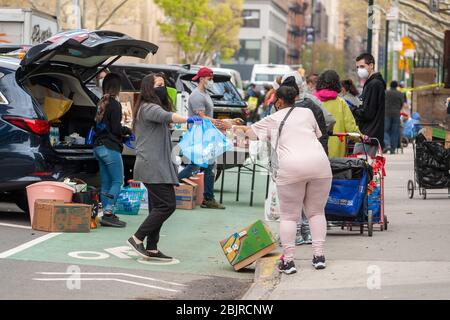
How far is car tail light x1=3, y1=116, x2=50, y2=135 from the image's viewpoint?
12422 mm

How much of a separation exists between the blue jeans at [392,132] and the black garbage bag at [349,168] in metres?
18.0

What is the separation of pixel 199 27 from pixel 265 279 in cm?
6650

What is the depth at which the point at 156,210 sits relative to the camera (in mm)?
10602

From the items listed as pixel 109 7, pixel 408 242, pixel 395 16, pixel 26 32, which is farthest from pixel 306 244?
pixel 109 7

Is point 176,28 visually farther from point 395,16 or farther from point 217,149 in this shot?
point 217,149

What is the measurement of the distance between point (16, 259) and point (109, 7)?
2048 inches

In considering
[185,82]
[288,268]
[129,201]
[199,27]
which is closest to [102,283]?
[288,268]

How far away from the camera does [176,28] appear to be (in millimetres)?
73938

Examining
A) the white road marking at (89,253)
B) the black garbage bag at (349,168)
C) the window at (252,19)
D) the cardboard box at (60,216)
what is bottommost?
the white road marking at (89,253)

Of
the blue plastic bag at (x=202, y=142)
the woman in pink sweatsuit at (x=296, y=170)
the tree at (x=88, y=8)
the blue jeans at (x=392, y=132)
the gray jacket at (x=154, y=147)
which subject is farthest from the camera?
the tree at (x=88, y=8)

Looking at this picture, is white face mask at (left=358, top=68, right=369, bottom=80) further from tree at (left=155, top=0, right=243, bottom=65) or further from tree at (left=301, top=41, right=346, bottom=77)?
tree at (left=301, top=41, right=346, bottom=77)

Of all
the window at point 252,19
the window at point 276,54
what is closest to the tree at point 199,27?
the window at point 252,19

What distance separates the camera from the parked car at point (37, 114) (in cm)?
1242

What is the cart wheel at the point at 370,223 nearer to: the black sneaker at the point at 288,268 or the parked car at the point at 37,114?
the black sneaker at the point at 288,268
